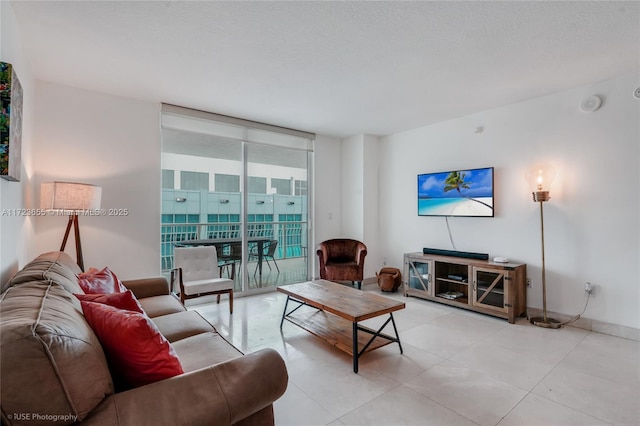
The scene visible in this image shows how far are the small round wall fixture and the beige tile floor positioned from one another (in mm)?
2251

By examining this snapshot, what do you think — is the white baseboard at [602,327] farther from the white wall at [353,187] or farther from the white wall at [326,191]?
the white wall at [326,191]

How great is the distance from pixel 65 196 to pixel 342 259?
364 centimetres

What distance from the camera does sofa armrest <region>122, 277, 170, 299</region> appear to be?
2738 mm

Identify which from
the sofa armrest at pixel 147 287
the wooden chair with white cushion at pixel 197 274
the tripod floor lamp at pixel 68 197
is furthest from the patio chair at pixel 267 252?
the tripod floor lamp at pixel 68 197

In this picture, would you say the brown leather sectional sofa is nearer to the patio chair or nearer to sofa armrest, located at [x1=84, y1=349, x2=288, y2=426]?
sofa armrest, located at [x1=84, y1=349, x2=288, y2=426]

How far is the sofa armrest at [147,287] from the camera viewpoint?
8.98 feet

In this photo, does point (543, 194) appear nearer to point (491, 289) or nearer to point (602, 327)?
point (491, 289)

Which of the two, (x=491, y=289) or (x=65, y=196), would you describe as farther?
(x=491, y=289)

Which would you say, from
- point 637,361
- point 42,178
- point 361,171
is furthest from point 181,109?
point 637,361

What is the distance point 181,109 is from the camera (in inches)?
151

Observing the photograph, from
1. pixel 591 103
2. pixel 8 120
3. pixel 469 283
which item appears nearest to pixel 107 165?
pixel 8 120

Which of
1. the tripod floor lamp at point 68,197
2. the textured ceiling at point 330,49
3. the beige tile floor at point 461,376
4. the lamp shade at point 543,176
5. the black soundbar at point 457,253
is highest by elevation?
the textured ceiling at point 330,49

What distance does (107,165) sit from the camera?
135 inches

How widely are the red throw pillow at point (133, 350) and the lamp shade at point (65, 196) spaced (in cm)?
208
